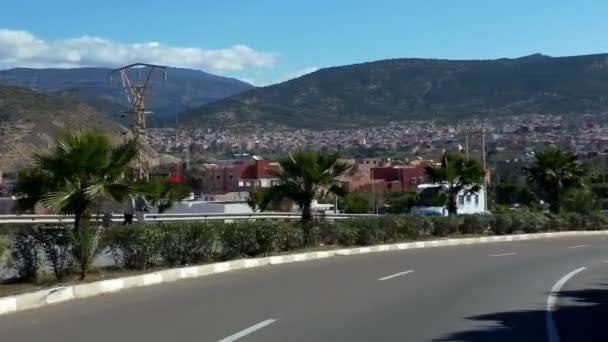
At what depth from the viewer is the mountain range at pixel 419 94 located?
127875mm

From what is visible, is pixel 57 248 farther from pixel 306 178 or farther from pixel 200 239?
pixel 306 178

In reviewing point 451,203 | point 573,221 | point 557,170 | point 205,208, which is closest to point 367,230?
point 451,203

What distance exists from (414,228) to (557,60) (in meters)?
106

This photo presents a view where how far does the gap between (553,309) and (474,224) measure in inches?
1055

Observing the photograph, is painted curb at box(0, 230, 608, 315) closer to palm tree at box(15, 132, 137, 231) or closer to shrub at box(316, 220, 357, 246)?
shrub at box(316, 220, 357, 246)

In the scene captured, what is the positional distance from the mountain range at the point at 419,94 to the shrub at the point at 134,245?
11252 centimetres

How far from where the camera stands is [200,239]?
2055 cm

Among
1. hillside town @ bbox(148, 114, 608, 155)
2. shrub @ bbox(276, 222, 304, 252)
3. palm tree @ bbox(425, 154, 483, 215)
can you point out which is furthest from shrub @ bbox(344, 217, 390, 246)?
hillside town @ bbox(148, 114, 608, 155)

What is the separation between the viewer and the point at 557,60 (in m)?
133

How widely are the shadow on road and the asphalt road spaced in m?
0.02

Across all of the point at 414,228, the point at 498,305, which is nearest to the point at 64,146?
the point at 498,305

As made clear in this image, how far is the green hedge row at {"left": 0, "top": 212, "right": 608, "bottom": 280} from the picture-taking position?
53.1ft

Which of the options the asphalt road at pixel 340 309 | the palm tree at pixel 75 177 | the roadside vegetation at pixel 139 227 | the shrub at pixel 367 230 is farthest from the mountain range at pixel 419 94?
the palm tree at pixel 75 177

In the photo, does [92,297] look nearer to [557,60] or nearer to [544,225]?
[544,225]
